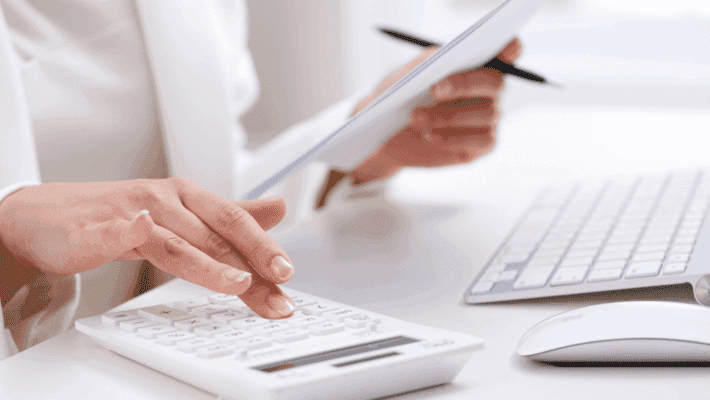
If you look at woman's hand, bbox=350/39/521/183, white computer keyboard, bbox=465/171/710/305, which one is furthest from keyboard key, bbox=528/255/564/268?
woman's hand, bbox=350/39/521/183

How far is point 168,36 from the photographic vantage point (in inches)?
31.4

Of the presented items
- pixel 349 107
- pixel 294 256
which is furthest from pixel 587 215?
pixel 349 107

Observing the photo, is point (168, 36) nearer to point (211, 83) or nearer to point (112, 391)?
point (211, 83)

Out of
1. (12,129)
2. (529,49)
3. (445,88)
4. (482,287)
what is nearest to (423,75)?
(482,287)

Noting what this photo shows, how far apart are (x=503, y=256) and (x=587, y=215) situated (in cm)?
13

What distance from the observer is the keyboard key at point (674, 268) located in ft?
1.41

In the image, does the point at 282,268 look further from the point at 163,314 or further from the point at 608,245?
the point at 608,245

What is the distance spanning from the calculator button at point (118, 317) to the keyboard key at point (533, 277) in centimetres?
26

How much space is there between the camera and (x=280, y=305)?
393 millimetres

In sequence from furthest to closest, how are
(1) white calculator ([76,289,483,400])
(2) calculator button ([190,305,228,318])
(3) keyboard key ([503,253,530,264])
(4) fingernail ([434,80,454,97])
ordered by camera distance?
1. (4) fingernail ([434,80,454,97])
2. (3) keyboard key ([503,253,530,264])
3. (2) calculator button ([190,305,228,318])
4. (1) white calculator ([76,289,483,400])

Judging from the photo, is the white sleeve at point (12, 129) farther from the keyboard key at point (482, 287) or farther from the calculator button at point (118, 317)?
the keyboard key at point (482, 287)

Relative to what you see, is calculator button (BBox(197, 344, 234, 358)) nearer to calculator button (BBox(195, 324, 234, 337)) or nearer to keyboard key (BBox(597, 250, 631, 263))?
calculator button (BBox(195, 324, 234, 337))

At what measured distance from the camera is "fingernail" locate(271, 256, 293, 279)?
1.32 ft

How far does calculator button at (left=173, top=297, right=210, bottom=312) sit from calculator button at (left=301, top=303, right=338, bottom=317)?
0.07m
